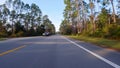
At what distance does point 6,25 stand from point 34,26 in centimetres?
3678

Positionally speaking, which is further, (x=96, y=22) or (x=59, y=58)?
(x=96, y=22)

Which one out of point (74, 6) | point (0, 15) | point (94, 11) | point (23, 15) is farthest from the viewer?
point (23, 15)

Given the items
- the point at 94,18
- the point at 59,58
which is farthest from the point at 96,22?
the point at 59,58

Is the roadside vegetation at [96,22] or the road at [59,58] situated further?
the roadside vegetation at [96,22]

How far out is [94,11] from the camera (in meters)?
70.6

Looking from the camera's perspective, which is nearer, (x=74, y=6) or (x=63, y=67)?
(x=63, y=67)

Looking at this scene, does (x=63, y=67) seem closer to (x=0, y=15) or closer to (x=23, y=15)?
(x=0, y=15)

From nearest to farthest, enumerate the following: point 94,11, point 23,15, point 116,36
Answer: point 116,36
point 94,11
point 23,15

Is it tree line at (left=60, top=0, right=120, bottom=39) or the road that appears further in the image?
tree line at (left=60, top=0, right=120, bottom=39)

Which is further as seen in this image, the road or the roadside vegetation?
the roadside vegetation

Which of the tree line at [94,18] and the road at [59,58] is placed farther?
the tree line at [94,18]

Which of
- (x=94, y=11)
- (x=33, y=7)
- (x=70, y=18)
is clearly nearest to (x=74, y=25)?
(x=70, y=18)

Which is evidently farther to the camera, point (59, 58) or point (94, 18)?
point (94, 18)

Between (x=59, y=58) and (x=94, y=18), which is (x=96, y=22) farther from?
(x=59, y=58)
